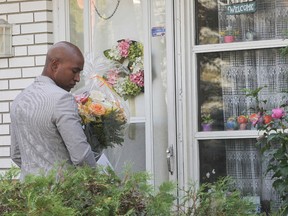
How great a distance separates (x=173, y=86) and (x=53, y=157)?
234 centimetres

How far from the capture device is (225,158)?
6.93 m

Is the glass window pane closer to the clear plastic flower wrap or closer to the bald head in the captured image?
the clear plastic flower wrap

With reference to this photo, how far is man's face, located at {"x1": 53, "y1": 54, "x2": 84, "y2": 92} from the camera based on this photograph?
5055mm

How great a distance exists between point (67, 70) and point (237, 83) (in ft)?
7.27

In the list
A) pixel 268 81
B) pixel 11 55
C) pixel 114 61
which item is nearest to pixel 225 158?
pixel 268 81

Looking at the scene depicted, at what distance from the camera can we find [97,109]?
539 centimetres

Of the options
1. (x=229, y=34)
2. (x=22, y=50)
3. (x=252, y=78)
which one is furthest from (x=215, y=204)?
(x=22, y=50)

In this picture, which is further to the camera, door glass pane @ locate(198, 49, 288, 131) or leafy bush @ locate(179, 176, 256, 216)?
door glass pane @ locate(198, 49, 288, 131)

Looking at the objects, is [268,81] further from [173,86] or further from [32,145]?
[32,145]

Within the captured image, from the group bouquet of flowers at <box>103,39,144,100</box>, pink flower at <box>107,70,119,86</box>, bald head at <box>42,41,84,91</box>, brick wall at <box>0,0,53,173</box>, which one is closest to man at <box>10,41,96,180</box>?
bald head at <box>42,41,84,91</box>

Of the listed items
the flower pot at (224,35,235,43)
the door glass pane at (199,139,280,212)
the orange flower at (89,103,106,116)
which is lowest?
the door glass pane at (199,139,280,212)

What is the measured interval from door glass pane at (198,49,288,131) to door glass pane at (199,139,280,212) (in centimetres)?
14

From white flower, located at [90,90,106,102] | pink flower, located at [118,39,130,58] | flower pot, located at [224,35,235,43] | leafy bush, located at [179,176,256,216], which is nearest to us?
leafy bush, located at [179,176,256,216]

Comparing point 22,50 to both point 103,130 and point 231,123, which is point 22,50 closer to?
point 231,123
